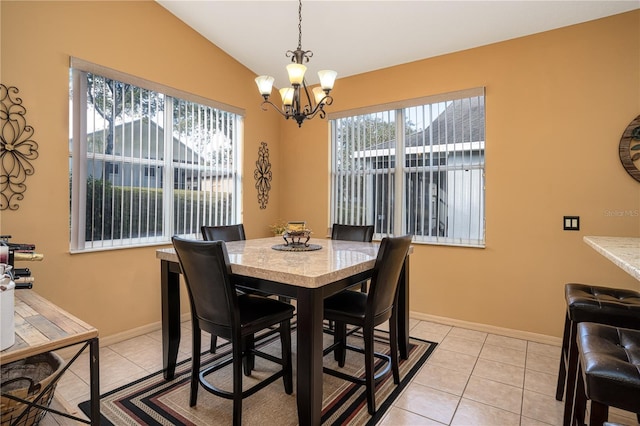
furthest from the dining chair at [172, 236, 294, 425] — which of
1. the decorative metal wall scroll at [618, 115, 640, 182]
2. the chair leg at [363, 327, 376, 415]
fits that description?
the decorative metal wall scroll at [618, 115, 640, 182]

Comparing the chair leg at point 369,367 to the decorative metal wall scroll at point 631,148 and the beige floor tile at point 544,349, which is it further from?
the decorative metal wall scroll at point 631,148

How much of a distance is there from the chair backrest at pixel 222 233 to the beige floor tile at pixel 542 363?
8.44ft

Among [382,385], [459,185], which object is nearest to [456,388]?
[382,385]

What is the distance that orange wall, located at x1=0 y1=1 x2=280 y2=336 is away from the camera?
A: 2.37 metres

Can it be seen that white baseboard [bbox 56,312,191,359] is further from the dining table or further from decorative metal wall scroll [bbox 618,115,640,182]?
decorative metal wall scroll [bbox 618,115,640,182]

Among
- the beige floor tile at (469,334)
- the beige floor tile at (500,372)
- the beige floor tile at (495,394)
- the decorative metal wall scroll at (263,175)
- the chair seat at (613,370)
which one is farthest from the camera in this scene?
the decorative metal wall scroll at (263,175)

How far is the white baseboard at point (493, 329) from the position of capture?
2.92 m

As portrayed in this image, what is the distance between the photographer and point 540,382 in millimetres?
2279

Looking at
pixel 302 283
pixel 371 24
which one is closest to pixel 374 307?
pixel 302 283

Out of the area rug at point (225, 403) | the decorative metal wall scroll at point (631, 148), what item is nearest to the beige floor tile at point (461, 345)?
the area rug at point (225, 403)

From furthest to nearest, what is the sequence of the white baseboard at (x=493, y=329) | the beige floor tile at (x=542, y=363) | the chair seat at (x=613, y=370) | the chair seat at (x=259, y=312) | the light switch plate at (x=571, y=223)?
1. the white baseboard at (x=493, y=329)
2. the light switch plate at (x=571, y=223)
3. the beige floor tile at (x=542, y=363)
4. the chair seat at (x=259, y=312)
5. the chair seat at (x=613, y=370)

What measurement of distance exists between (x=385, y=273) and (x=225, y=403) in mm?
1230

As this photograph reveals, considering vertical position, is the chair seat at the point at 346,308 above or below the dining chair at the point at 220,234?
below

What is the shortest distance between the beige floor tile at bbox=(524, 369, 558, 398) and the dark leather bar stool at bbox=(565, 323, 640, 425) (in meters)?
1.04
